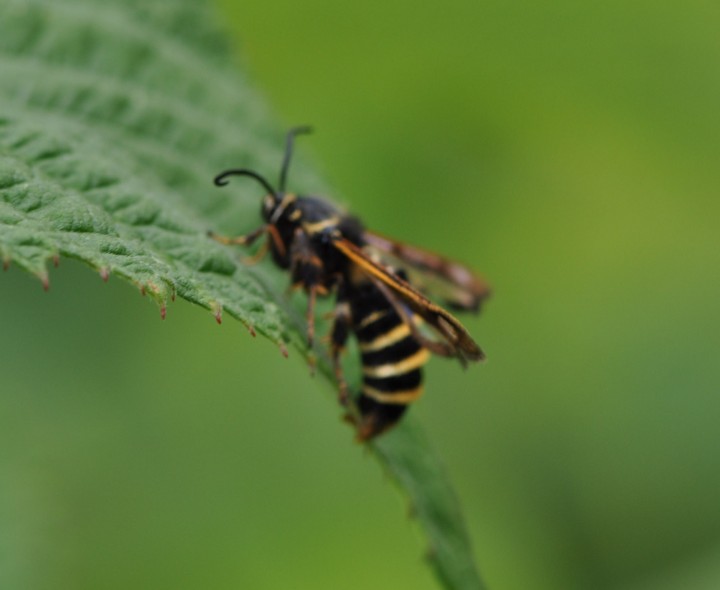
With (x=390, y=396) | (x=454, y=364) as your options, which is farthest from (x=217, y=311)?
(x=454, y=364)

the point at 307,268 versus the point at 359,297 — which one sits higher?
the point at 307,268

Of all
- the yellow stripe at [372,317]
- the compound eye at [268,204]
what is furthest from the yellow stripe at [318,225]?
the yellow stripe at [372,317]

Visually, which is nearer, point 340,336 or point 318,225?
point 340,336

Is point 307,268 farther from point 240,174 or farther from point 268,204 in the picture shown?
point 240,174

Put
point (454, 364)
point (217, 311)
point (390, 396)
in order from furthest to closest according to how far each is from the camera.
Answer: point (454, 364) < point (390, 396) < point (217, 311)

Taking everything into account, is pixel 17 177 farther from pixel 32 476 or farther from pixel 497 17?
pixel 497 17

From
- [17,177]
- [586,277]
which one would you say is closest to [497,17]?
[586,277]
